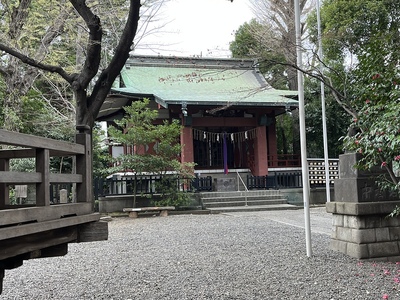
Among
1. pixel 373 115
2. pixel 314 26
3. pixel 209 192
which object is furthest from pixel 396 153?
pixel 314 26

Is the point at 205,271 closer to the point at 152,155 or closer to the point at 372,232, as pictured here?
the point at 372,232

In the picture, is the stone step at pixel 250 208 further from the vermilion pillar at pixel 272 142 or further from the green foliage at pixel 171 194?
the vermilion pillar at pixel 272 142

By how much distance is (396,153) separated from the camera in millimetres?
5559

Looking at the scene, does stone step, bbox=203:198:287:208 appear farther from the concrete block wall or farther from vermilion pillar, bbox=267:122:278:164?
the concrete block wall

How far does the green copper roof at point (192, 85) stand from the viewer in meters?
16.6

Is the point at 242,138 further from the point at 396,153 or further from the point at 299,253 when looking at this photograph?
the point at 396,153

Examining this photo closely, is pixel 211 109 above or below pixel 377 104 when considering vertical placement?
above

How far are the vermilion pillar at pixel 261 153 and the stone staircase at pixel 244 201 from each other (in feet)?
6.48

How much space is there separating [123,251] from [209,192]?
27.4 feet

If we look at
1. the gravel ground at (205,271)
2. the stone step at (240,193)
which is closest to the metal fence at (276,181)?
the stone step at (240,193)

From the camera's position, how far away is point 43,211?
131 inches

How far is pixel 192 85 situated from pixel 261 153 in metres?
4.61

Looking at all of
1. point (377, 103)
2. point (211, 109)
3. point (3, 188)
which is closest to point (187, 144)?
point (211, 109)

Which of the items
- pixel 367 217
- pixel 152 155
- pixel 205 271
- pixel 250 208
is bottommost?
pixel 205 271
